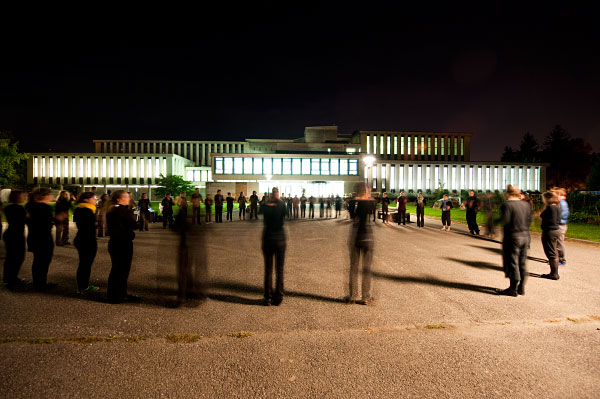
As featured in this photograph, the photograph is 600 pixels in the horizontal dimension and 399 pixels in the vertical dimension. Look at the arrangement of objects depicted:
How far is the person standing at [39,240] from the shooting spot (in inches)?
225

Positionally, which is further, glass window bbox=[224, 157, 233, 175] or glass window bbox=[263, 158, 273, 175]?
glass window bbox=[263, 158, 273, 175]

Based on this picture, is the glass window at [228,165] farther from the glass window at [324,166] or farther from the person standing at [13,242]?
the person standing at [13,242]

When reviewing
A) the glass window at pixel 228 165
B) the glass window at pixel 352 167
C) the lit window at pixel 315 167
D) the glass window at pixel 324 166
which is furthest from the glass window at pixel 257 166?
the glass window at pixel 352 167

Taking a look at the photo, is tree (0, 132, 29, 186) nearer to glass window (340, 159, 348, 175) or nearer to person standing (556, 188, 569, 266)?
glass window (340, 159, 348, 175)

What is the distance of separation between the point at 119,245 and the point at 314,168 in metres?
55.6

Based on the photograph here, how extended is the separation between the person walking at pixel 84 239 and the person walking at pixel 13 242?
1436mm

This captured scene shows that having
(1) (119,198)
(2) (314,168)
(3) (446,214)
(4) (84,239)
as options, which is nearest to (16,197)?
(4) (84,239)

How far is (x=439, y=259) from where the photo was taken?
885 cm

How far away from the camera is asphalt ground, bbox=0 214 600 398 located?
2.96 meters

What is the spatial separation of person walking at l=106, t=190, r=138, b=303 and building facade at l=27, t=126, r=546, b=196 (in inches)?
1834

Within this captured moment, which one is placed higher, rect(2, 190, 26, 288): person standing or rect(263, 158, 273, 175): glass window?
rect(263, 158, 273, 175): glass window

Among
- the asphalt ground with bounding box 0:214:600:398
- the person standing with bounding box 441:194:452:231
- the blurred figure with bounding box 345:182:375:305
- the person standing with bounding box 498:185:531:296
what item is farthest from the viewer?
the person standing with bounding box 441:194:452:231

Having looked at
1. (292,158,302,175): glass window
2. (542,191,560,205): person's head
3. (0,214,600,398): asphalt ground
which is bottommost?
(0,214,600,398): asphalt ground

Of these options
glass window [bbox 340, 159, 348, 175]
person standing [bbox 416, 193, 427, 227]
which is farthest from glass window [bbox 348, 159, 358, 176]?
person standing [bbox 416, 193, 427, 227]
